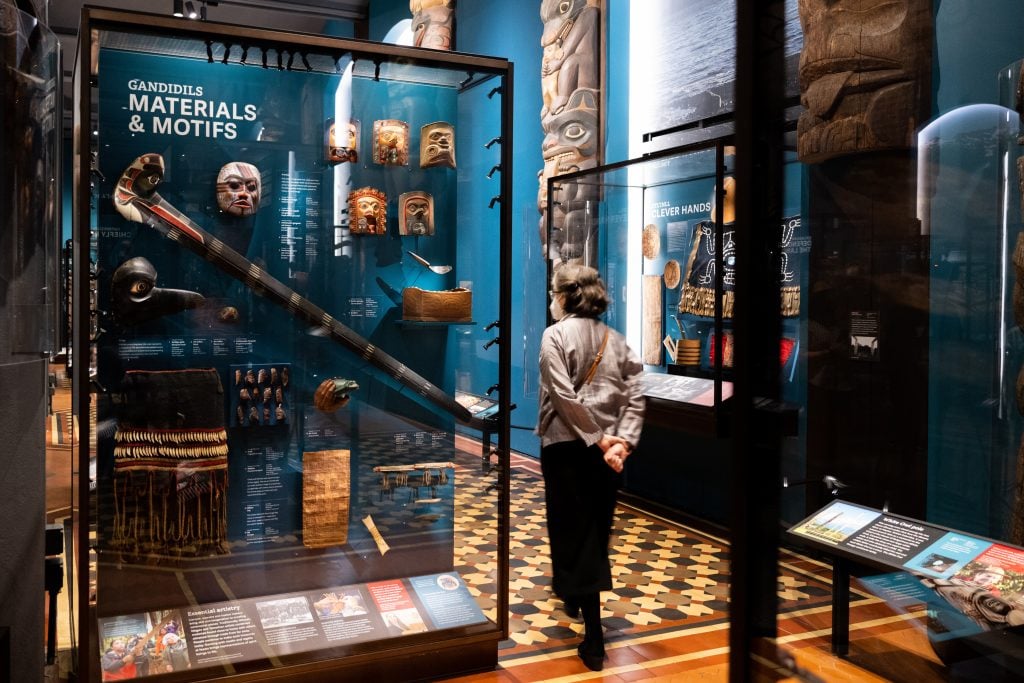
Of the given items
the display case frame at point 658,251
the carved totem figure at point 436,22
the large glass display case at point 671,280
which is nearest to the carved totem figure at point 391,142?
the large glass display case at point 671,280

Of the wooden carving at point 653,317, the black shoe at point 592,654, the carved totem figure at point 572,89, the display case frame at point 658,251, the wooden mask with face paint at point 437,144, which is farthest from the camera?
the carved totem figure at point 572,89

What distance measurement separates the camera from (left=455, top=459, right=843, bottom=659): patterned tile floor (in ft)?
12.1

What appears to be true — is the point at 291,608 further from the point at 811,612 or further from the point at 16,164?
the point at 811,612

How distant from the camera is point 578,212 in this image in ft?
21.5

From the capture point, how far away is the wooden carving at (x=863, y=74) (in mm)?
793

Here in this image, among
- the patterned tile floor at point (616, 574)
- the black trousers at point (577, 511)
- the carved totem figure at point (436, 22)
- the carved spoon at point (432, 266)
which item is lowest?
the patterned tile floor at point (616, 574)

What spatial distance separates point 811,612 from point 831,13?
0.54 metres

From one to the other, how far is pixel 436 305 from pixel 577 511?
108cm

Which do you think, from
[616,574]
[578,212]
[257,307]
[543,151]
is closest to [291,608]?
[257,307]

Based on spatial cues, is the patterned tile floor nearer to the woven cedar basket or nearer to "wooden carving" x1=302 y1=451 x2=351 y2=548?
"wooden carving" x1=302 y1=451 x2=351 y2=548

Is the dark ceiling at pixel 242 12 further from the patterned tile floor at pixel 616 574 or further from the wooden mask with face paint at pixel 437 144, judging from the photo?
the wooden mask with face paint at pixel 437 144

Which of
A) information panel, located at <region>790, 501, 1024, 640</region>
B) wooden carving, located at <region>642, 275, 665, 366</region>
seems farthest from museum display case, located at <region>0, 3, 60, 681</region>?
wooden carving, located at <region>642, 275, 665, 366</region>

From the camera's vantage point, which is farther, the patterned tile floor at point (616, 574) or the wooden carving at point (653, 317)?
the wooden carving at point (653, 317)

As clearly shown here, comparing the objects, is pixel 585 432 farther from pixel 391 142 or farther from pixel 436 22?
pixel 436 22
